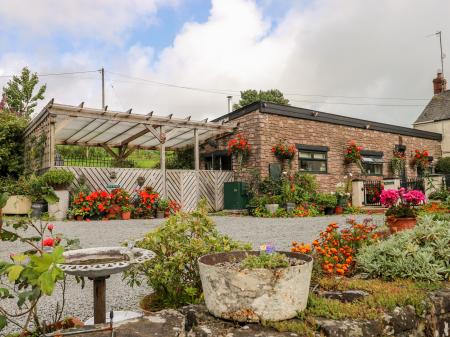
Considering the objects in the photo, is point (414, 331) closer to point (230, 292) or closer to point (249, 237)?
Result: point (230, 292)

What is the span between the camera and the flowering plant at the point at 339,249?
9.95ft

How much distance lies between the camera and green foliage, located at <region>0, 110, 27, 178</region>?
45.3 ft

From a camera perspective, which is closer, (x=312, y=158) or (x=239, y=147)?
(x=239, y=147)

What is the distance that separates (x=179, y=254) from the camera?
8.48ft

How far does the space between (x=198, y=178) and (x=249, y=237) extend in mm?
6370

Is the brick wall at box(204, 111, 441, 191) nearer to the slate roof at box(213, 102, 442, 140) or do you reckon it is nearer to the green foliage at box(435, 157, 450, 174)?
the slate roof at box(213, 102, 442, 140)

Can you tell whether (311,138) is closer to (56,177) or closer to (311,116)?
(311,116)

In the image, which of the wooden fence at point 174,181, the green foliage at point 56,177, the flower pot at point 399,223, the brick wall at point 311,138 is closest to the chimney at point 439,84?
the brick wall at point 311,138

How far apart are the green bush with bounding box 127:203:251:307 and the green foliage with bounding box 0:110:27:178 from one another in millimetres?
13238

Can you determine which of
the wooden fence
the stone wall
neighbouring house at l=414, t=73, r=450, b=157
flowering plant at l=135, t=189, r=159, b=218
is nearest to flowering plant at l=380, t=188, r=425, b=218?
the stone wall

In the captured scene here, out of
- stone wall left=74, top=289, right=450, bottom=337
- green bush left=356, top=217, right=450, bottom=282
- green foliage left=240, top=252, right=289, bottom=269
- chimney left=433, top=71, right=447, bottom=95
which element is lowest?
stone wall left=74, top=289, right=450, bottom=337

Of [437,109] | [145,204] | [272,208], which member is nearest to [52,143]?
[145,204]

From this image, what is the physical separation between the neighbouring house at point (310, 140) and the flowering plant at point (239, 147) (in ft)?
0.66

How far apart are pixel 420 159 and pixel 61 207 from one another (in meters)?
17.0
